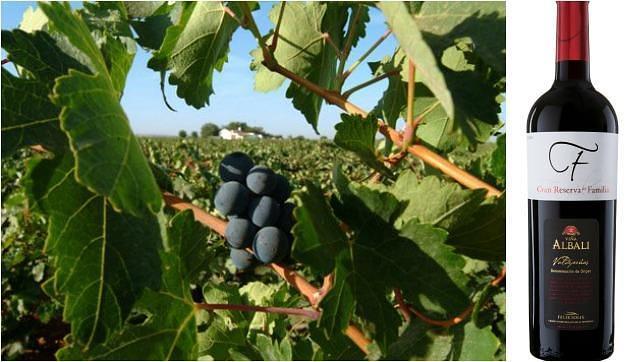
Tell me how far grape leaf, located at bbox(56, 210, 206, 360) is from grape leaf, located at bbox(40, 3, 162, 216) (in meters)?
0.17

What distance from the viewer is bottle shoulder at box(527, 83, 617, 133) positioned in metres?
0.92

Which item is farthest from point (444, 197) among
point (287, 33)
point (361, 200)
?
point (287, 33)

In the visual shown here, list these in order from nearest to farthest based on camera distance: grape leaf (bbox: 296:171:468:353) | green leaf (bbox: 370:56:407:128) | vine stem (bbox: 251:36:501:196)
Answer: grape leaf (bbox: 296:171:468:353), vine stem (bbox: 251:36:501:196), green leaf (bbox: 370:56:407:128)

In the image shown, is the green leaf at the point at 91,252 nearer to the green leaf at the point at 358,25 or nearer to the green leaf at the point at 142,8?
the green leaf at the point at 142,8

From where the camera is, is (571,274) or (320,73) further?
(320,73)

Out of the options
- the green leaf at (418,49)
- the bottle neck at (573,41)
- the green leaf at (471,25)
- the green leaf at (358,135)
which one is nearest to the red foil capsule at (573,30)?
the bottle neck at (573,41)

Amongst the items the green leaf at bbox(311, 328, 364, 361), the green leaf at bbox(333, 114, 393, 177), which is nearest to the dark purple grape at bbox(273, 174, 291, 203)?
the green leaf at bbox(333, 114, 393, 177)

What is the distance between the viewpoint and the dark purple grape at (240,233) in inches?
33.8

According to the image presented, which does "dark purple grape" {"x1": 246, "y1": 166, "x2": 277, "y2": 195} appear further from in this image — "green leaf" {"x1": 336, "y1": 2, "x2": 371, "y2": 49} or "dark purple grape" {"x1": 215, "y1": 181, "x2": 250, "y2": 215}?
"green leaf" {"x1": 336, "y1": 2, "x2": 371, "y2": 49}

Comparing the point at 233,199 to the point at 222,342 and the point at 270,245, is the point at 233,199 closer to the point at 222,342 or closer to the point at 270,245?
the point at 270,245

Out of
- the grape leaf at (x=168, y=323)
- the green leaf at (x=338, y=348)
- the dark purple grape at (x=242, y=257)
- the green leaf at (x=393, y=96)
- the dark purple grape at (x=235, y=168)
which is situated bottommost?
the green leaf at (x=338, y=348)

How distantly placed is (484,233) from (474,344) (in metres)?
0.17

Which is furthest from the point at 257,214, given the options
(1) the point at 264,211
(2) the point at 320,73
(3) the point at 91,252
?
(2) the point at 320,73

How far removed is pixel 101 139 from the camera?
24.4 inches
